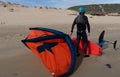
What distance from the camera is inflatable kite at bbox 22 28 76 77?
8276mm

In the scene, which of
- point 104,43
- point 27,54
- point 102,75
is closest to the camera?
point 102,75

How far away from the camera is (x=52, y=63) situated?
8227 mm

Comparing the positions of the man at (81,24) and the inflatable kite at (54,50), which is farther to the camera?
the man at (81,24)

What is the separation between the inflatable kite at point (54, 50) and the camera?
27.2 ft

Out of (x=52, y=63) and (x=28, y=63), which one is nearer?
(x=52, y=63)

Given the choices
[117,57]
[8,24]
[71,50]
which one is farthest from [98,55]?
[8,24]

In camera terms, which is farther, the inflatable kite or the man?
the man

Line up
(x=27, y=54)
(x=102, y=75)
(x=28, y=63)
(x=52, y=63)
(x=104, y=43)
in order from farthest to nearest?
(x=104, y=43) → (x=27, y=54) → (x=28, y=63) → (x=102, y=75) → (x=52, y=63)

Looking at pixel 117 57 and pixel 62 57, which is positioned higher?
pixel 62 57

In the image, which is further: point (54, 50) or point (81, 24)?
point (81, 24)

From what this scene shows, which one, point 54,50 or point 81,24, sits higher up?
point 81,24

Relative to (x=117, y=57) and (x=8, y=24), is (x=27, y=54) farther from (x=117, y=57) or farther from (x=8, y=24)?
(x=8, y=24)

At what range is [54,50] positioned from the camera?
881cm

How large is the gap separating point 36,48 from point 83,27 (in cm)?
211
